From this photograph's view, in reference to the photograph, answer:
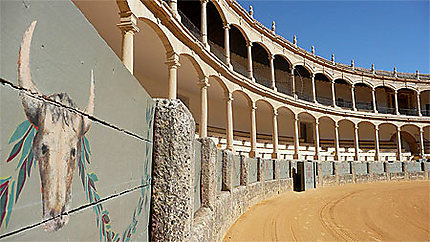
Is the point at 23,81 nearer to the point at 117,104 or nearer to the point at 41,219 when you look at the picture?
the point at 41,219

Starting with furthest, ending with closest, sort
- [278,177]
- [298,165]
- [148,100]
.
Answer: [298,165] < [278,177] < [148,100]

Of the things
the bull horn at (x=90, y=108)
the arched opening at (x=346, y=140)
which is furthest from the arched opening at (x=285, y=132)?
the bull horn at (x=90, y=108)

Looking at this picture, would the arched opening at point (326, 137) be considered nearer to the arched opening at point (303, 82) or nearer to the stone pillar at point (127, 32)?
the arched opening at point (303, 82)

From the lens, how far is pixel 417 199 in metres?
11.9

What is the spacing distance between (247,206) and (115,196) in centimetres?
736

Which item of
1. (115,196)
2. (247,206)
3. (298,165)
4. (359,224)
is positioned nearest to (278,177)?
(298,165)

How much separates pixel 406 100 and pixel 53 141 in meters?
38.1

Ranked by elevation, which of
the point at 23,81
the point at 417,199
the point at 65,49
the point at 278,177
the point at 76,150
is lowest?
the point at 417,199

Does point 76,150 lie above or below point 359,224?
above

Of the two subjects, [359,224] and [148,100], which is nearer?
[148,100]

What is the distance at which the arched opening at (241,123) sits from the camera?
20.2 metres

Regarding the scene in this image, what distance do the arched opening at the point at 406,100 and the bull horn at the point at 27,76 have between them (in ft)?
120

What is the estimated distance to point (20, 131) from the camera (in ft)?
2.87

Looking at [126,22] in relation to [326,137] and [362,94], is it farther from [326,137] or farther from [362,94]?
[362,94]
